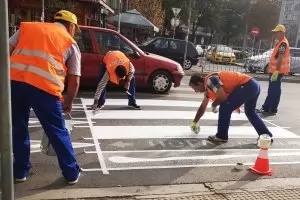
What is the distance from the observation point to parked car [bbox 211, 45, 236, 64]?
1055 inches

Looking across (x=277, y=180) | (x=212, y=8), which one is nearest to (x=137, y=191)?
(x=277, y=180)

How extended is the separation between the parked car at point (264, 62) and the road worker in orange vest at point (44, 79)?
17.4 meters

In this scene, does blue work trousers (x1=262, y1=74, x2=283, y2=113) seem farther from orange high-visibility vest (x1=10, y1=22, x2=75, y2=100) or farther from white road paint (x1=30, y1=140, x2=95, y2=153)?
orange high-visibility vest (x1=10, y1=22, x2=75, y2=100)

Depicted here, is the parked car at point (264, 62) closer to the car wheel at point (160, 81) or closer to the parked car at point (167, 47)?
the parked car at point (167, 47)

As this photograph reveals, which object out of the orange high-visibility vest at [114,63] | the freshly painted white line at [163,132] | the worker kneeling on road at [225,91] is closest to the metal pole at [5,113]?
the freshly painted white line at [163,132]

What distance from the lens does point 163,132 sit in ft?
Answer: 22.4

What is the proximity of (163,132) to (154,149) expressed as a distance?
96 cm

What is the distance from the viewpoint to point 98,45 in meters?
9.82

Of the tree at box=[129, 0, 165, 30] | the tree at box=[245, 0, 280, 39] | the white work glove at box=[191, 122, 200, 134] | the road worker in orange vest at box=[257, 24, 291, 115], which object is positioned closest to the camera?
the white work glove at box=[191, 122, 200, 134]

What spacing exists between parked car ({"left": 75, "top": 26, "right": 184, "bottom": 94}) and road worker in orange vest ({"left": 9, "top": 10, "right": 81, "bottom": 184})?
5427 mm

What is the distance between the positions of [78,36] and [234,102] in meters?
5.04

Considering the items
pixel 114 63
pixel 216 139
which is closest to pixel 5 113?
pixel 216 139

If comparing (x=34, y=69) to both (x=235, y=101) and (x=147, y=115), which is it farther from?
(x=147, y=115)

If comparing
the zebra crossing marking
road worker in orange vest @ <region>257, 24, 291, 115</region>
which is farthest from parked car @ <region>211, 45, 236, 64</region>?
the zebra crossing marking
